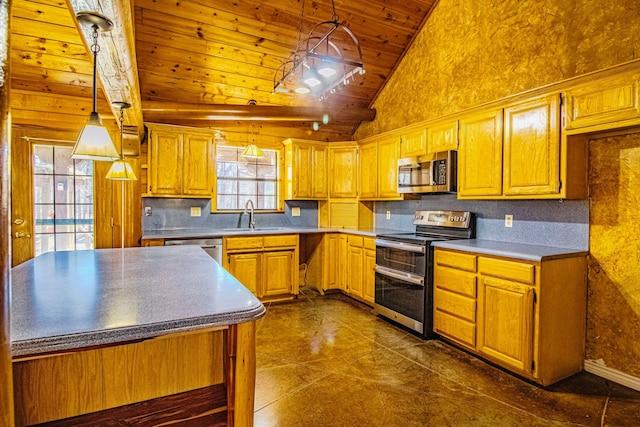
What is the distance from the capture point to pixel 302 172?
505cm

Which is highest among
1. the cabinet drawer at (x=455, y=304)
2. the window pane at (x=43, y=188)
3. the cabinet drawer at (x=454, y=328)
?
the window pane at (x=43, y=188)

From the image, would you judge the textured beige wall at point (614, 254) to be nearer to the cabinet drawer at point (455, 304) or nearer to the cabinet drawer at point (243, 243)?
the cabinet drawer at point (455, 304)

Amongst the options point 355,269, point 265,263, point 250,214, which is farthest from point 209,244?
point 355,269

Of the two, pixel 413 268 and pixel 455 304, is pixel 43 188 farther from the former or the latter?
pixel 455 304

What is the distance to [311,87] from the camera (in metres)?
2.86

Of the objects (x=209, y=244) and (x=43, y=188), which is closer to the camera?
(x=43, y=188)

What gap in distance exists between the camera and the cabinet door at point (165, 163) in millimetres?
4227

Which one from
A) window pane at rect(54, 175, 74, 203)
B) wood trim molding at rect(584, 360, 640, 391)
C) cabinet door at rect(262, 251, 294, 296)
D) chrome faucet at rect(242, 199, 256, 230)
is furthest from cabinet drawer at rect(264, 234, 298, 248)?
wood trim molding at rect(584, 360, 640, 391)

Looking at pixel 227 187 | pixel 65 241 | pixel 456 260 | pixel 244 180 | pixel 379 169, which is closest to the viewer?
pixel 456 260

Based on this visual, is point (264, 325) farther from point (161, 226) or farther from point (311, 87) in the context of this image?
point (311, 87)

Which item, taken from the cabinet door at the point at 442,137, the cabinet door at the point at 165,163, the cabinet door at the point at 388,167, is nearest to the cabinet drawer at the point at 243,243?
the cabinet door at the point at 165,163

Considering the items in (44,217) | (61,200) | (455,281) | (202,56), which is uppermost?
(202,56)

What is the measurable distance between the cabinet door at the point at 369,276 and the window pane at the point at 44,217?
3.58 metres

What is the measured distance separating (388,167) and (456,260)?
1.73 meters
